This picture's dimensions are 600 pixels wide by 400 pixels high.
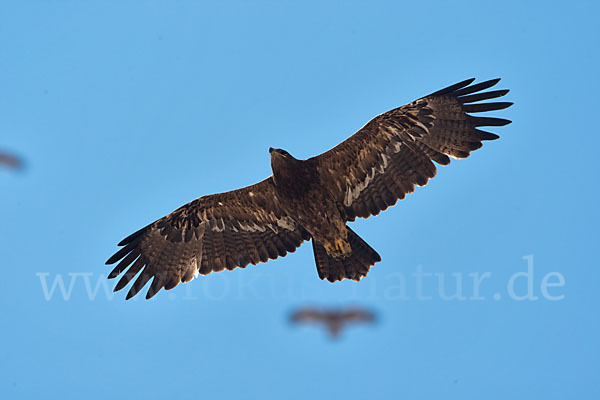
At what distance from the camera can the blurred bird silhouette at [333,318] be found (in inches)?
618

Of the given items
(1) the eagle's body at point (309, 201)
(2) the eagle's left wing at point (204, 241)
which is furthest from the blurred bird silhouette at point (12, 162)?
(1) the eagle's body at point (309, 201)

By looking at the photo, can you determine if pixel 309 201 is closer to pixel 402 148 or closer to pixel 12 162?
pixel 402 148

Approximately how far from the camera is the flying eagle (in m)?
13.0

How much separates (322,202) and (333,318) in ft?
11.4

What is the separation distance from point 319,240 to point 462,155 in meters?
2.52

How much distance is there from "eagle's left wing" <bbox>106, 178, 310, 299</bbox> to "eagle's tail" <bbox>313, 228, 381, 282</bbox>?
2.41 ft

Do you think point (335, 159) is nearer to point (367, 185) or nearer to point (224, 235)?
point (367, 185)

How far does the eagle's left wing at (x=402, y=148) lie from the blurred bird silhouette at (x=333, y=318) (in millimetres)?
2997

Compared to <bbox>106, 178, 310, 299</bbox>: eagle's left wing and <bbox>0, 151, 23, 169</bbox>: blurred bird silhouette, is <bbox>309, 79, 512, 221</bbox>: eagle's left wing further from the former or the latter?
<bbox>0, 151, 23, 169</bbox>: blurred bird silhouette

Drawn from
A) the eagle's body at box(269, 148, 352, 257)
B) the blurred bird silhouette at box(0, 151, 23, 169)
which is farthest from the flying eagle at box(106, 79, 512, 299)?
the blurred bird silhouette at box(0, 151, 23, 169)

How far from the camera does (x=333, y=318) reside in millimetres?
15938

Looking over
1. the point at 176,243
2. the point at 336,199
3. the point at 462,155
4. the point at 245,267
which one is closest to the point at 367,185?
the point at 336,199

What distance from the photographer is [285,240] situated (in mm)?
13844

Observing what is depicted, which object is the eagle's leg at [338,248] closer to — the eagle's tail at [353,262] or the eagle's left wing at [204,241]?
the eagle's tail at [353,262]
